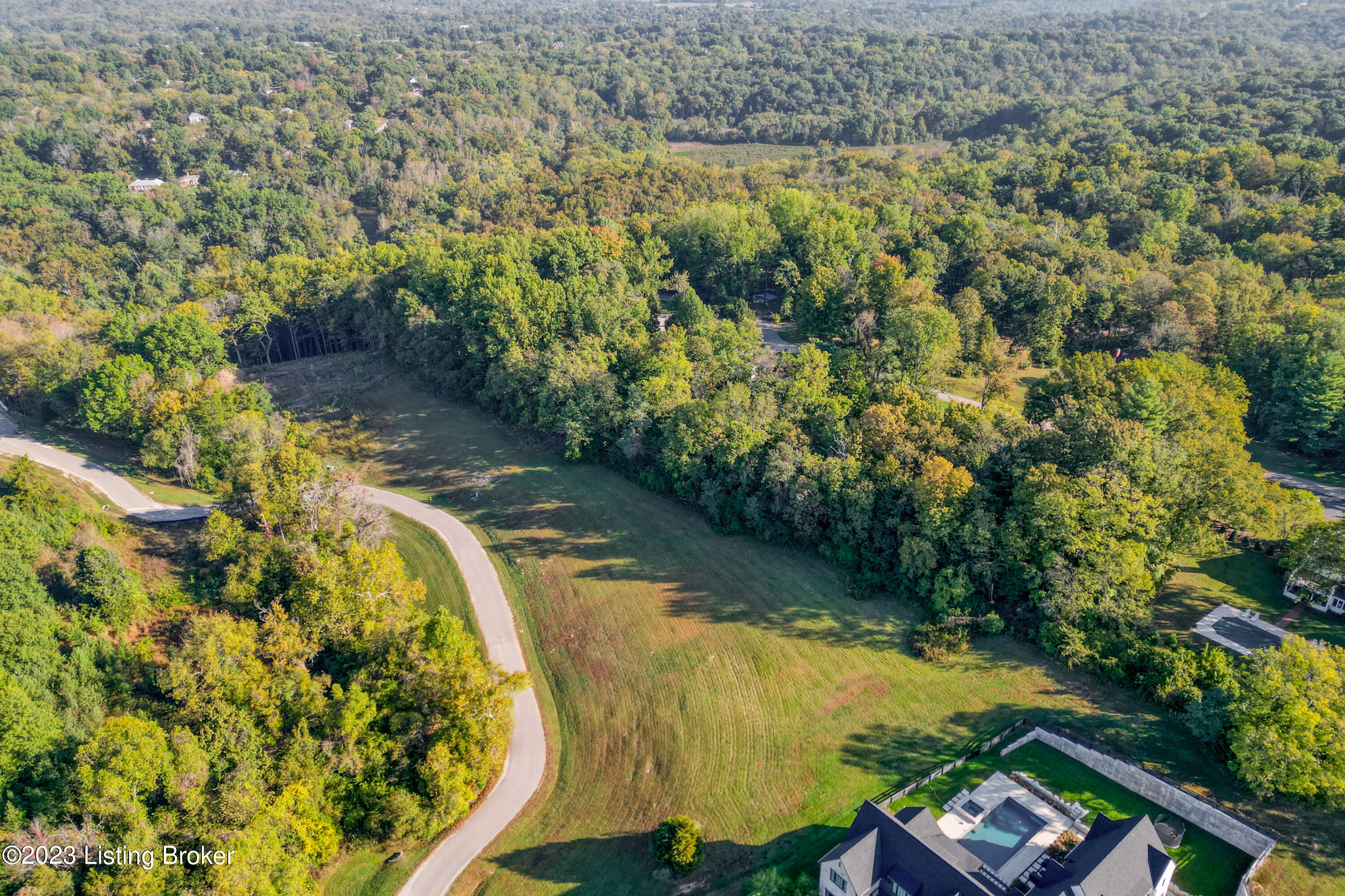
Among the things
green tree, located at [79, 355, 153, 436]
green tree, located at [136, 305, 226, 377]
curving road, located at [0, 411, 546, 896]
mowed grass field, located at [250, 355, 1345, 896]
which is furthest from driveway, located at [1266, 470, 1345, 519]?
green tree, located at [136, 305, 226, 377]

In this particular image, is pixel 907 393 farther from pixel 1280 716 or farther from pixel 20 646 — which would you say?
pixel 20 646

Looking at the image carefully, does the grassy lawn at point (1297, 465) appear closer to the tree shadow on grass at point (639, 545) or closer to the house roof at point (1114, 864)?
the tree shadow on grass at point (639, 545)

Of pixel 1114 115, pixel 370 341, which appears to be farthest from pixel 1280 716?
pixel 1114 115

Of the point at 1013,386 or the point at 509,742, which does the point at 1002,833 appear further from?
the point at 1013,386

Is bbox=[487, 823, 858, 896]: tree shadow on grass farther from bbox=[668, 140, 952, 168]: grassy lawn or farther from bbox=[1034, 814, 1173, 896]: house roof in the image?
bbox=[668, 140, 952, 168]: grassy lawn

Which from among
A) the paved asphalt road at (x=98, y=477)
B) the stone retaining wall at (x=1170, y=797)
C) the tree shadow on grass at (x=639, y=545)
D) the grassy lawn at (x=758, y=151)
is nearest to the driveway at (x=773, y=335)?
the tree shadow on grass at (x=639, y=545)
